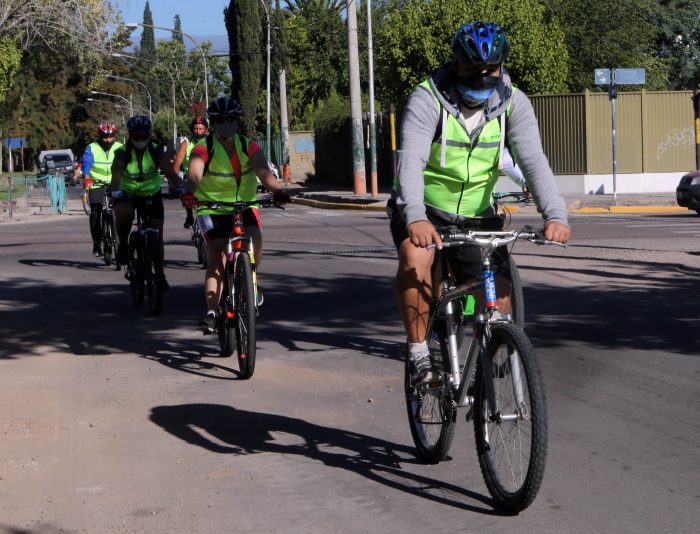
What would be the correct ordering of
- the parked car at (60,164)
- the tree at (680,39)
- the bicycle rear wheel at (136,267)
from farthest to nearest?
the parked car at (60,164) < the tree at (680,39) < the bicycle rear wheel at (136,267)

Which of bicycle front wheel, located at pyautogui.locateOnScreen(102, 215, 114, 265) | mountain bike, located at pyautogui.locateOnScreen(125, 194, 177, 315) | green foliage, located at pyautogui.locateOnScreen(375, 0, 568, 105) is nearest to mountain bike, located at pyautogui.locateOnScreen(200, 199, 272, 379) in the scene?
mountain bike, located at pyautogui.locateOnScreen(125, 194, 177, 315)

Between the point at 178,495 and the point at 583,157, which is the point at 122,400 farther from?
the point at 583,157

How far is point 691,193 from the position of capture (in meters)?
22.8

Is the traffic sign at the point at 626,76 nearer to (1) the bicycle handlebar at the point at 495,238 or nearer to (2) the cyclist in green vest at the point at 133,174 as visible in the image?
(2) the cyclist in green vest at the point at 133,174

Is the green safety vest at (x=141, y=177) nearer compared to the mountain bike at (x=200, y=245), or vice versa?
the green safety vest at (x=141, y=177)

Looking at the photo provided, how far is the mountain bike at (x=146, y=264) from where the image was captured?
10766mm

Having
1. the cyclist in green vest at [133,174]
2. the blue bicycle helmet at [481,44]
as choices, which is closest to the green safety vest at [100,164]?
the cyclist in green vest at [133,174]

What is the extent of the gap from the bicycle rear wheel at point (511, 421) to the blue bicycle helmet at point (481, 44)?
109 cm

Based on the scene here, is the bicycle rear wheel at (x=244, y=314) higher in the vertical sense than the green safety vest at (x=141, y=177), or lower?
lower

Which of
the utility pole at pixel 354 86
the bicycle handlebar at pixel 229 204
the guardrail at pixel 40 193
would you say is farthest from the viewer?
the guardrail at pixel 40 193

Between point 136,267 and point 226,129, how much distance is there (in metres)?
3.26

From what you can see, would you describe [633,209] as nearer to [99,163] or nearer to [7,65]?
[99,163]

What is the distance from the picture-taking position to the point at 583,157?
1249 inches

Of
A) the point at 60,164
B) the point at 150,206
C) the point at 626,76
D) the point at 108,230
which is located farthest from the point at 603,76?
the point at 60,164
